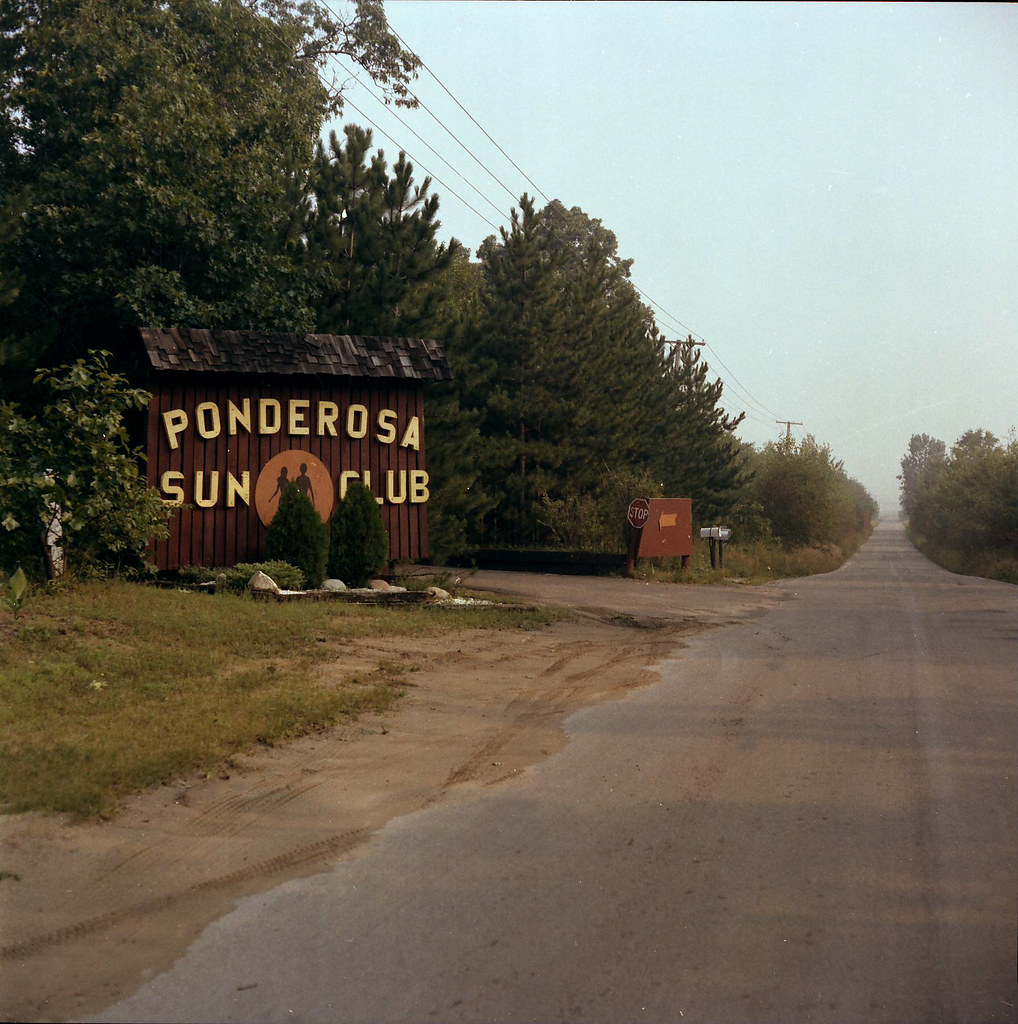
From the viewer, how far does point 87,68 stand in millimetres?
23516

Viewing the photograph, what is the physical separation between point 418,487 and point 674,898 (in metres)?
15.0

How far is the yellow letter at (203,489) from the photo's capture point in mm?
16656

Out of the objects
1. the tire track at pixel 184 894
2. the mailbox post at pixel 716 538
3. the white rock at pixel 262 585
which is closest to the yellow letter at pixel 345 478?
the white rock at pixel 262 585

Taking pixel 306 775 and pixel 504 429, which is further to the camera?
pixel 504 429

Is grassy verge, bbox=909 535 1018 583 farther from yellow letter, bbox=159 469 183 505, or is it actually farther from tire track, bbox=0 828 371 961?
tire track, bbox=0 828 371 961

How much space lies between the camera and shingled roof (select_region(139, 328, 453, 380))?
16.4 m

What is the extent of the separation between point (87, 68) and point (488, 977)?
25.1m

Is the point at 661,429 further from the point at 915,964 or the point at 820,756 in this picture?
the point at 915,964

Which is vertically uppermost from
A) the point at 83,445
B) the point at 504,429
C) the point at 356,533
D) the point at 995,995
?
the point at 504,429

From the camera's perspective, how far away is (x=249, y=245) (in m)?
23.2

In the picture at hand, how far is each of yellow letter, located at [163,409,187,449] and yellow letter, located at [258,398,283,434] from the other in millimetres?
1286

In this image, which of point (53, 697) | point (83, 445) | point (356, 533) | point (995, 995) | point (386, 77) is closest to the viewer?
point (995, 995)

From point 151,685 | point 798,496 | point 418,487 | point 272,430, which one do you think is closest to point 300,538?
point 272,430

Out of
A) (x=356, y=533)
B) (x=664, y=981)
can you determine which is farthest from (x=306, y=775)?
(x=356, y=533)
